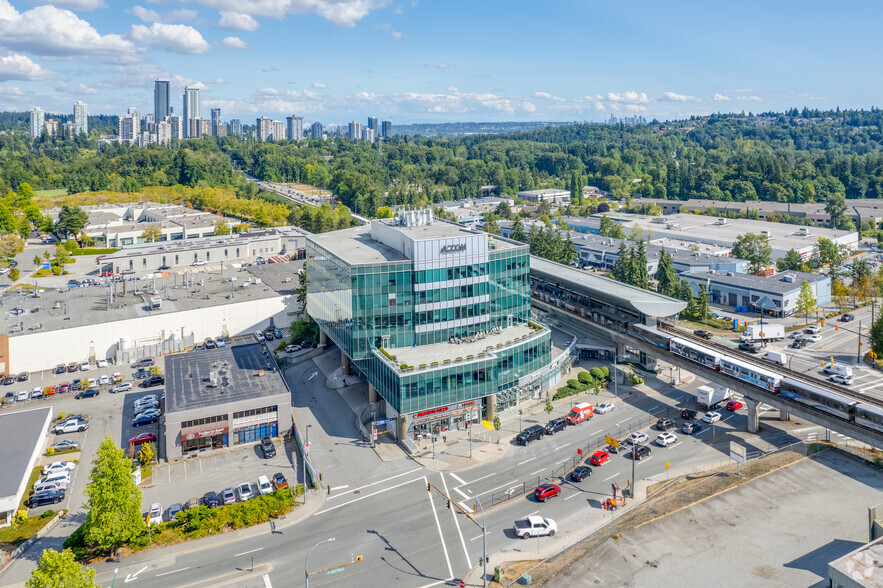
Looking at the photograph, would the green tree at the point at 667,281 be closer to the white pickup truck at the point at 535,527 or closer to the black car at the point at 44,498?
the white pickup truck at the point at 535,527

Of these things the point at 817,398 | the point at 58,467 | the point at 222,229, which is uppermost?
the point at 222,229

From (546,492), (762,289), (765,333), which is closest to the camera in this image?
(546,492)

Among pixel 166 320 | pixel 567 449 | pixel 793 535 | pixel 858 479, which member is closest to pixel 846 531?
pixel 793 535

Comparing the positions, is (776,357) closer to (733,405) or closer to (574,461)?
(733,405)

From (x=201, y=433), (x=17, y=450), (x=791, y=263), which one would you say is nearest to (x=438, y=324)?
(x=201, y=433)

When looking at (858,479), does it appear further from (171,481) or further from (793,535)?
(171,481)

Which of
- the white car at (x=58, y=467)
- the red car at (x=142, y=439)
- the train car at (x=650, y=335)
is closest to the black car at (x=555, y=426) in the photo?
the train car at (x=650, y=335)

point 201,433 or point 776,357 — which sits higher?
point 776,357

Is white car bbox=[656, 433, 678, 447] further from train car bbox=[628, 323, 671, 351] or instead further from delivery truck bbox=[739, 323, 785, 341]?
delivery truck bbox=[739, 323, 785, 341]
